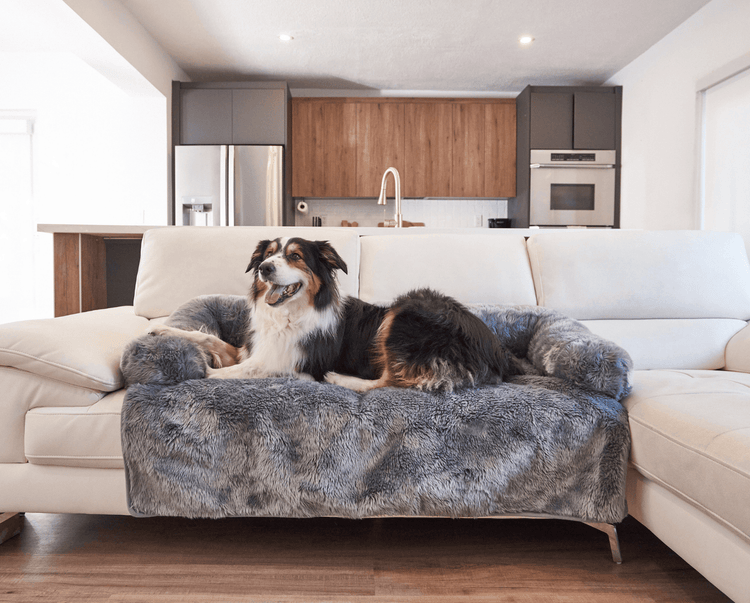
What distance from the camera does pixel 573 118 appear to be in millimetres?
5008

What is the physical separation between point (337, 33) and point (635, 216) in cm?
324

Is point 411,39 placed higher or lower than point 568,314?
higher

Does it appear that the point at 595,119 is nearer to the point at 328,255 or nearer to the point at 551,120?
the point at 551,120

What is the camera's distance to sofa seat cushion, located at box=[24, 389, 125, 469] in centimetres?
124

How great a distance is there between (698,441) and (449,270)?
1.08m

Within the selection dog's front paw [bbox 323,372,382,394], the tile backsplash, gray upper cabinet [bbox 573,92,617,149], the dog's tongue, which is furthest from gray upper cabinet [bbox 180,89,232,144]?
dog's front paw [bbox 323,372,382,394]

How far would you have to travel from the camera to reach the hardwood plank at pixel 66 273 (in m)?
2.27

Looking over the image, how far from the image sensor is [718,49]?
3.54m

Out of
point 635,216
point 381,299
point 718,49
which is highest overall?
point 718,49

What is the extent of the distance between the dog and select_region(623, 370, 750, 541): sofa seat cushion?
A: 1.29 feet

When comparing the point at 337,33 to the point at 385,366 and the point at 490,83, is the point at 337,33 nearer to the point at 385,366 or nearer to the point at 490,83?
the point at 490,83

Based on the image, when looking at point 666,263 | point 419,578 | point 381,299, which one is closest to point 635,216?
point 666,263

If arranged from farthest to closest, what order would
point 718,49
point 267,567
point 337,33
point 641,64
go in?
point 641,64 → point 337,33 → point 718,49 → point 267,567

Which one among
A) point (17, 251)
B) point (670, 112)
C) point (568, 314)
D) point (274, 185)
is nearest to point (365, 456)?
point (568, 314)
